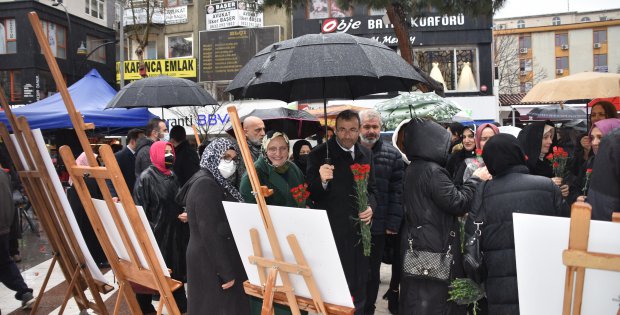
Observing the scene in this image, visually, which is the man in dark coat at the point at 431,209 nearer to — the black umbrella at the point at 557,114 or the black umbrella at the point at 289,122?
the black umbrella at the point at 289,122

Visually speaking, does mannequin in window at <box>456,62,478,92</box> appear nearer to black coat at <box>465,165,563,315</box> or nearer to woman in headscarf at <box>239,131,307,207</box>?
woman in headscarf at <box>239,131,307,207</box>

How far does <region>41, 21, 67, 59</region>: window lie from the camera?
30.4 meters

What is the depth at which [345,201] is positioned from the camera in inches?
178

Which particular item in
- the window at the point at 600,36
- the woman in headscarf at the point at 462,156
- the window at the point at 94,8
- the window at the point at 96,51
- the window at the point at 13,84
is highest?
the window at the point at 600,36

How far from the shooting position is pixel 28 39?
2947cm

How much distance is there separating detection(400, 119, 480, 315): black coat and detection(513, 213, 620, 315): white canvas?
4.25 feet

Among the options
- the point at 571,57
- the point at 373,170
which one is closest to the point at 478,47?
the point at 373,170

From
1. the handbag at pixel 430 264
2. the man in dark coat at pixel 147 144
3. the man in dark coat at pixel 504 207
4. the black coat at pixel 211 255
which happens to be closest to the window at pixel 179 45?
the man in dark coat at pixel 147 144

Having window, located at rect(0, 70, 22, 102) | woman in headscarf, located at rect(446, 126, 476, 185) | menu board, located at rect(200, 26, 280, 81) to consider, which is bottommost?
woman in headscarf, located at rect(446, 126, 476, 185)

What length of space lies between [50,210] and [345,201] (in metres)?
2.27

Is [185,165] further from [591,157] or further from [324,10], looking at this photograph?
[324,10]

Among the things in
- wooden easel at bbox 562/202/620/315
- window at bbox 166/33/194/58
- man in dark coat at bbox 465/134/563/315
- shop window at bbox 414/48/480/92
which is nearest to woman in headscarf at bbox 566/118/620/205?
man in dark coat at bbox 465/134/563/315

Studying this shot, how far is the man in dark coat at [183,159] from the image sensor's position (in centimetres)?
627

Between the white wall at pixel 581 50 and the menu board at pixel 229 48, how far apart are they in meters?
62.9
